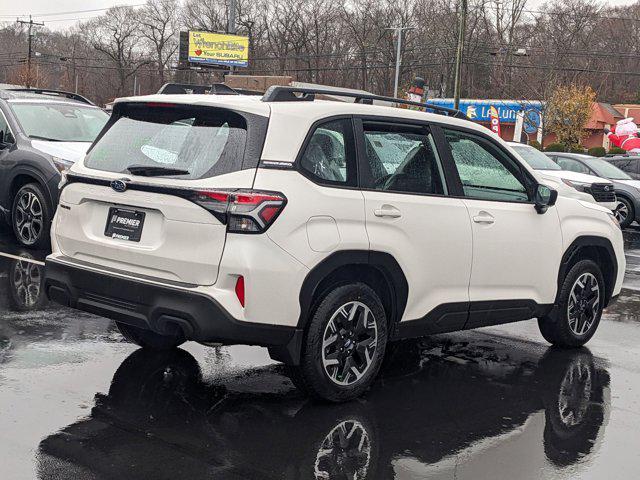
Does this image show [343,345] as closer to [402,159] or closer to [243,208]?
[243,208]

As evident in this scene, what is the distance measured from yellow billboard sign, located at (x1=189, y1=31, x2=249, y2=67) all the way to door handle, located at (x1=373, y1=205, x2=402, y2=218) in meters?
69.2

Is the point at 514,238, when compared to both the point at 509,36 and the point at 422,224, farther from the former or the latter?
the point at 509,36

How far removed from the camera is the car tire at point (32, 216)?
1020 centimetres

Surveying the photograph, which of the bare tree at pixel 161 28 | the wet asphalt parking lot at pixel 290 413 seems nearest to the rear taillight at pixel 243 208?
the wet asphalt parking lot at pixel 290 413

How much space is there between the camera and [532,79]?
240ft

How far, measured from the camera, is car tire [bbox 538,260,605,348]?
6996 millimetres

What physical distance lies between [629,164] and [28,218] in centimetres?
1637

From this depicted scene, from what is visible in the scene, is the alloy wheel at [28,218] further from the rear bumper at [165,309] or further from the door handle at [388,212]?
the door handle at [388,212]

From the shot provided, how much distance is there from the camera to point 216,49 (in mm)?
74250

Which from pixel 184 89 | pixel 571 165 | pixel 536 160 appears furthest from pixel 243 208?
pixel 571 165

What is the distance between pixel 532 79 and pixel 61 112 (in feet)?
216

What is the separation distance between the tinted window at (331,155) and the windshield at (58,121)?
20.8ft

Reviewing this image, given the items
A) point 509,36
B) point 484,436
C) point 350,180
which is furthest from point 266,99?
point 509,36

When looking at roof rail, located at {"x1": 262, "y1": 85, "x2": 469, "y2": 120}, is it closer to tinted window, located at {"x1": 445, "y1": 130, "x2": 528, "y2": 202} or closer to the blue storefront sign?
tinted window, located at {"x1": 445, "y1": 130, "x2": 528, "y2": 202}
